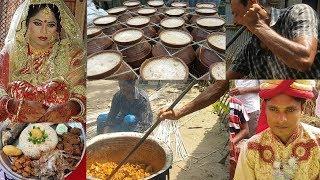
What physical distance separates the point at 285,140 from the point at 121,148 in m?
1.34

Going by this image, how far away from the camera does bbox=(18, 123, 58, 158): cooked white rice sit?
3500 mm

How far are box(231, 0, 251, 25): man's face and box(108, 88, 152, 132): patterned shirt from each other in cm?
108

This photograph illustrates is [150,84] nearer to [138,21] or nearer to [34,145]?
[138,21]

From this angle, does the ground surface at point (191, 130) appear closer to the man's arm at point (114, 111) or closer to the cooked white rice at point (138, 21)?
the man's arm at point (114, 111)

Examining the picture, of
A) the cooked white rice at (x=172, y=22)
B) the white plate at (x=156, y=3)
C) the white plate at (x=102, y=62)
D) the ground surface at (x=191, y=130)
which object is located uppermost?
the white plate at (x=156, y=3)

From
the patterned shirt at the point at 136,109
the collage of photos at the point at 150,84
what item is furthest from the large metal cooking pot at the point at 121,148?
the patterned shirt at the point at 136,109

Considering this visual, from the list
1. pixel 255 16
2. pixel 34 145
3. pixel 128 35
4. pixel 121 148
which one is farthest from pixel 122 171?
pixel 255 16

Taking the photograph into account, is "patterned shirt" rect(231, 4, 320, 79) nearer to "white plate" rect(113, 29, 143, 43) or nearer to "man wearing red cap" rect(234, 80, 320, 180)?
"man wearing red cap" rect(234, 80, 320, 180)

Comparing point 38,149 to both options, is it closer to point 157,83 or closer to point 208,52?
point 157,83

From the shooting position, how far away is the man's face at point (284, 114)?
3.17 metres

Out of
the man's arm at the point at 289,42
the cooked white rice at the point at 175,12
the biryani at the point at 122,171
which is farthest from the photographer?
the cooked white rice at the point at 175,12

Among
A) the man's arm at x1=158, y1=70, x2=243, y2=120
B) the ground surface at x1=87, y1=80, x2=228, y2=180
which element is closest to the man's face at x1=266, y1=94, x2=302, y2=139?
the man's arm at x1=158, y1=70, x2=243, y2=120

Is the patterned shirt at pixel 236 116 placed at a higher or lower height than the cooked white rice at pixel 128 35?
lower

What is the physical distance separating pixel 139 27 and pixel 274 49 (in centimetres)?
152
